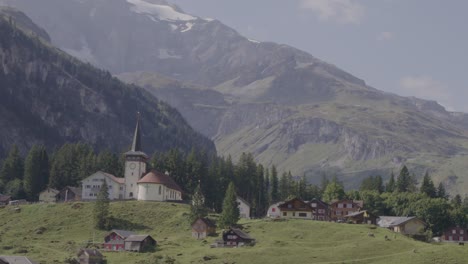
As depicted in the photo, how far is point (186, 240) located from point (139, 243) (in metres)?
9.08

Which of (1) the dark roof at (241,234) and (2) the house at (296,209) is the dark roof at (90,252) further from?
(2) the house at (296,209)

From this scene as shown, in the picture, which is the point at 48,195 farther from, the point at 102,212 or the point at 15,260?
the point at 15,260

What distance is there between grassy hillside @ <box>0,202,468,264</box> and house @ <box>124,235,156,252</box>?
6.42ft

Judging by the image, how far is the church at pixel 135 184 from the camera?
174 meters

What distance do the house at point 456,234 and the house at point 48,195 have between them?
280 ft

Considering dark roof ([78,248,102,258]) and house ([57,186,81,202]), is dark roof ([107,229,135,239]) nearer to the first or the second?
dark roof ([78,248,102,258])

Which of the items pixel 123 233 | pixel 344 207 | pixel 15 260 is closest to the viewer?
pixel 15 260

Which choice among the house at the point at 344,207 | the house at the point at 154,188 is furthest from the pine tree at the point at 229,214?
the house at the point at 344,207

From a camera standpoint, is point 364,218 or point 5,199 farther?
point 5,199

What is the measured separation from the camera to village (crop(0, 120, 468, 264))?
443 ft

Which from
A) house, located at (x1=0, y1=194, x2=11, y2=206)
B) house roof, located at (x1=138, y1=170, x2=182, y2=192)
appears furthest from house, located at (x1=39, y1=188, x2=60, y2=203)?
house roof, located at (x1=138, y1=170, x2=182, y2=192)

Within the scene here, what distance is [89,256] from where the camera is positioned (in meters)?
121

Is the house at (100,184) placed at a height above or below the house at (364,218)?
above

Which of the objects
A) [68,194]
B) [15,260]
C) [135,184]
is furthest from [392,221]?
[15,260]
